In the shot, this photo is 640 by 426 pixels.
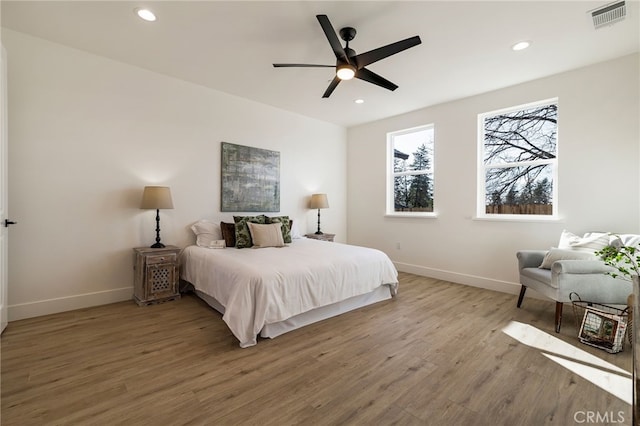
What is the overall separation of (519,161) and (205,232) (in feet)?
13.9

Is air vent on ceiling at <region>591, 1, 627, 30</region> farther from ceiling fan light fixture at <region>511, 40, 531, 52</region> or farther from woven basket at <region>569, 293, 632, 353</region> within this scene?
woven basket at <region>569, 293, 632, 353</region>

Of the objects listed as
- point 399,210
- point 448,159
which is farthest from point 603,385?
point 399,210

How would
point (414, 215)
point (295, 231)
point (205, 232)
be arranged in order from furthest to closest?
point (414, 215) < point (295, 231) < point (205, 232)

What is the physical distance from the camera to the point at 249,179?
4.41m

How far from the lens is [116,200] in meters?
3.29

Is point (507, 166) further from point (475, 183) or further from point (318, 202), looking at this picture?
point (318, 202)

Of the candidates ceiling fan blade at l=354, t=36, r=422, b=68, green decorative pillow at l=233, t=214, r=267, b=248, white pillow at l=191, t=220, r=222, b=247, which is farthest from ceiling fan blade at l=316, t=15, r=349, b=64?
white pillow at l=191, t=220, r=222, b=247

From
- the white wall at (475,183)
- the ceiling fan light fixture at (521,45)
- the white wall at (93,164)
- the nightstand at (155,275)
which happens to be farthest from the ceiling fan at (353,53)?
the nightstand at (155,275)

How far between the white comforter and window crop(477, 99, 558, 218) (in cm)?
194

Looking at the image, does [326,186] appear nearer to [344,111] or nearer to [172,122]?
[344,111]

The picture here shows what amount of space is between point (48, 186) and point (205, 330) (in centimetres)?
218

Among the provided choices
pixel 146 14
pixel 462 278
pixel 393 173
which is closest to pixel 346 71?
pixel 146 14

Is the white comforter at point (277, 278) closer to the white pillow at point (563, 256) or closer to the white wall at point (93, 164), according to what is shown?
the white wall at point (93, 164)

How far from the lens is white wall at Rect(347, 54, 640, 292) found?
3.04 meters
